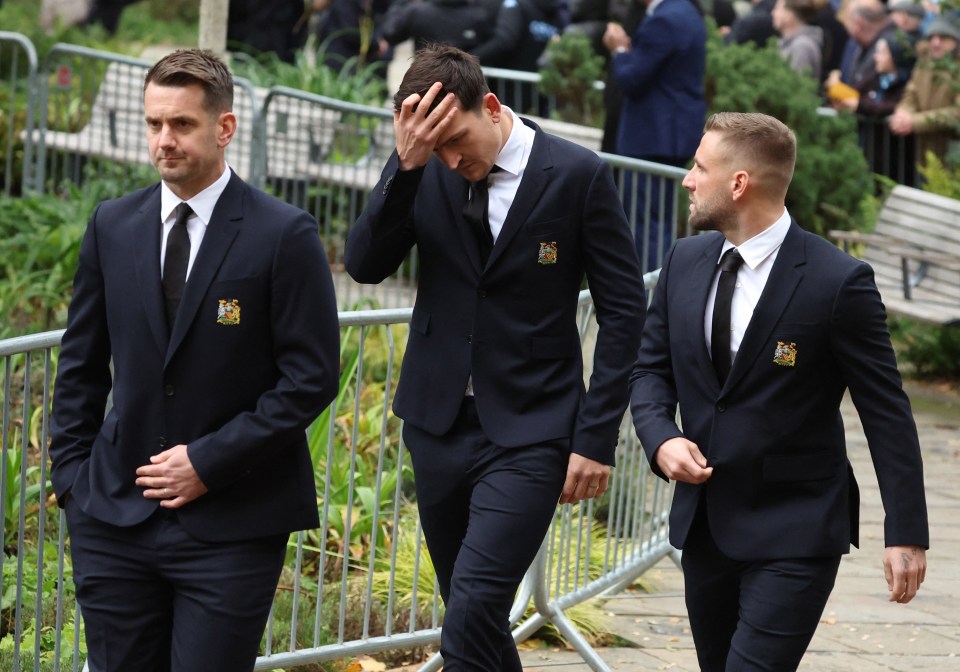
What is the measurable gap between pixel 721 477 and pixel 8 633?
2749 mm

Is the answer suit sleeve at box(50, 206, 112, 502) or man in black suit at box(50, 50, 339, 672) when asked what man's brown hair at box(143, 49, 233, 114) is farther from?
suit sleeve at box(50, 206, 112, 502)

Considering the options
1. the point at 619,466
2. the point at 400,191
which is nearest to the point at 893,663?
the point at 619,466

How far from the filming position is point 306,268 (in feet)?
12.2

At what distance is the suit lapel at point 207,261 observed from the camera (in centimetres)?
364

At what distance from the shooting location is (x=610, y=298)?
4.24 meters

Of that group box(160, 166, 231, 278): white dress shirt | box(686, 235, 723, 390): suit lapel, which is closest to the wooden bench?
box(686, 235, 723, 390): suit lapel

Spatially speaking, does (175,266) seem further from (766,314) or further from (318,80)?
(318,80)

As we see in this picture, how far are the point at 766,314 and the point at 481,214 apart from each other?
2.51 feet

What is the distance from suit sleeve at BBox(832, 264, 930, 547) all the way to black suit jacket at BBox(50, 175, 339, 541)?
119 cm

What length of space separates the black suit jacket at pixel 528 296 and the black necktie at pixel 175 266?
634 mm

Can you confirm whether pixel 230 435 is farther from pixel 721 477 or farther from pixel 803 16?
pixel 803 16

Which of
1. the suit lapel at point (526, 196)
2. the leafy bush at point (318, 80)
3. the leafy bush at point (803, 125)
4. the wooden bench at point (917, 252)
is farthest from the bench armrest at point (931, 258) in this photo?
the suit lapel at point (526, 196)

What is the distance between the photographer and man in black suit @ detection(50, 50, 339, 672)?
3.63 m

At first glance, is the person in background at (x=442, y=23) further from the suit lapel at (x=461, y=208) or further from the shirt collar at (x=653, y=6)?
the suit lapel at (x=461, y=208)
